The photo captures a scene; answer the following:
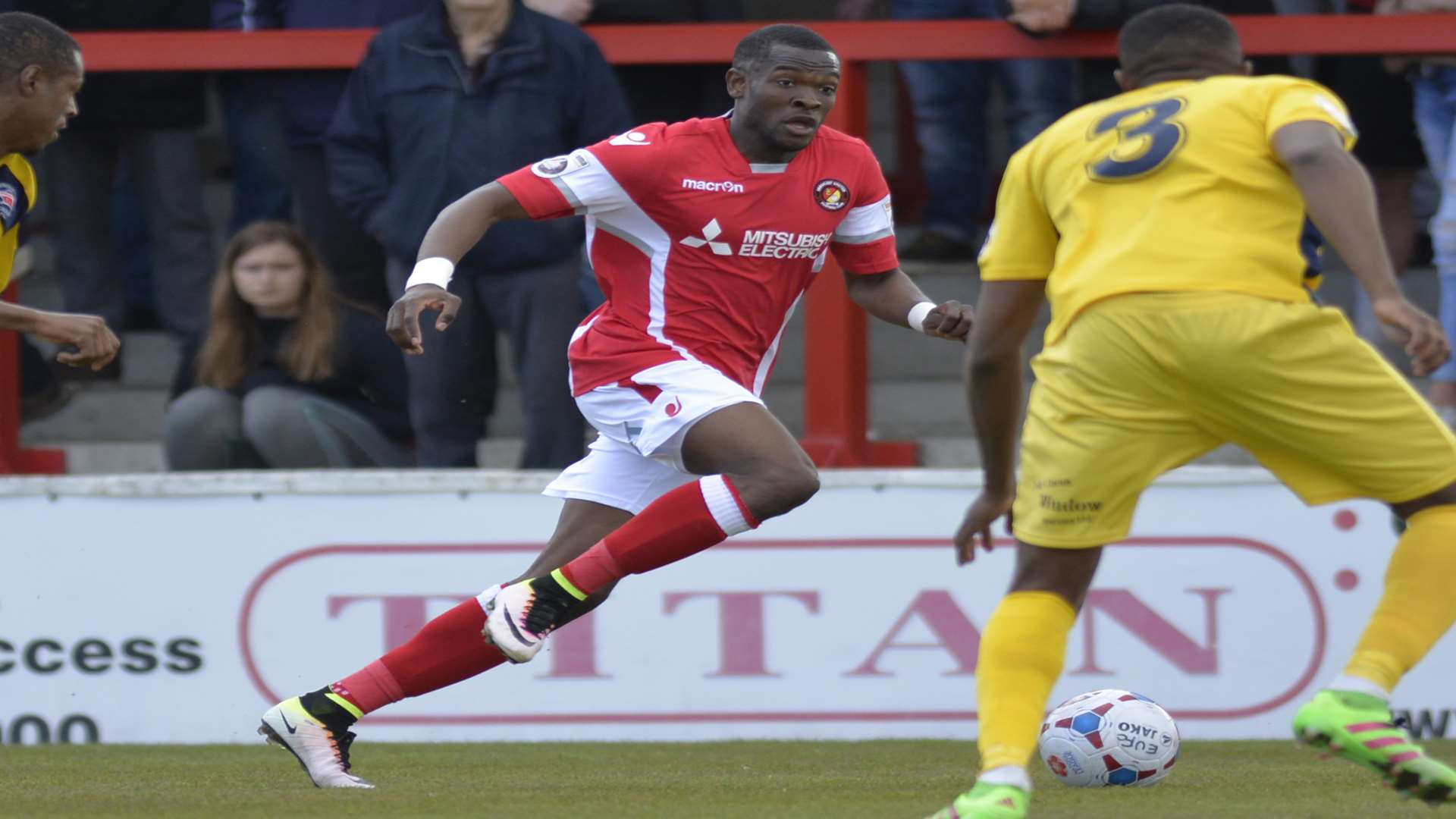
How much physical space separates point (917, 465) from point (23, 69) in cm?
387

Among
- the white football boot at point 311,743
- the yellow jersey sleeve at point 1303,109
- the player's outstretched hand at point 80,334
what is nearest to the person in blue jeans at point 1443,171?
the yellow jersey sleeve at point 1303,109

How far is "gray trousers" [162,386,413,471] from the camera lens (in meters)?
7.50

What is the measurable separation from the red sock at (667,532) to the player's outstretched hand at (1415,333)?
5.79 ft

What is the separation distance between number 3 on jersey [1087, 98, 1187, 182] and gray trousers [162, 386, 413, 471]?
13.4 ft

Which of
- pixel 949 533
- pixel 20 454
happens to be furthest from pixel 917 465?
pixel 20 454

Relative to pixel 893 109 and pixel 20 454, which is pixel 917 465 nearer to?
pixel 893 109

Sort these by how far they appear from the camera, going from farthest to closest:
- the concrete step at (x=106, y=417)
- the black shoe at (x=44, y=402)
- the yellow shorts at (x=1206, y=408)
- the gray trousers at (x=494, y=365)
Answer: the concrete step at (x=106, y=417), the black shoe at (x=44, y=402), the gray trousers at (x=494, y=365), the yellow shorts at (x=1206, y=408)

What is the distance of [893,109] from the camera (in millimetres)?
10227

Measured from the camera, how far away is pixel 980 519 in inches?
175

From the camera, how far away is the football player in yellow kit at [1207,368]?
152 inches

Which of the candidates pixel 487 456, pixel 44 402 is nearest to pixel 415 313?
pixel 487 456

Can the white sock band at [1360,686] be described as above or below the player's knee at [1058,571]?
below

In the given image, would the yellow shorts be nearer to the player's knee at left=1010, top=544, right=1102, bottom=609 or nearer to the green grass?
the player's knee at left=1010, top=544, right=1102, bottom=609

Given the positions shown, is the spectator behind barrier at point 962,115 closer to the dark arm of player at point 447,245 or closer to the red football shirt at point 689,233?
the red football shirt at point 689,233
